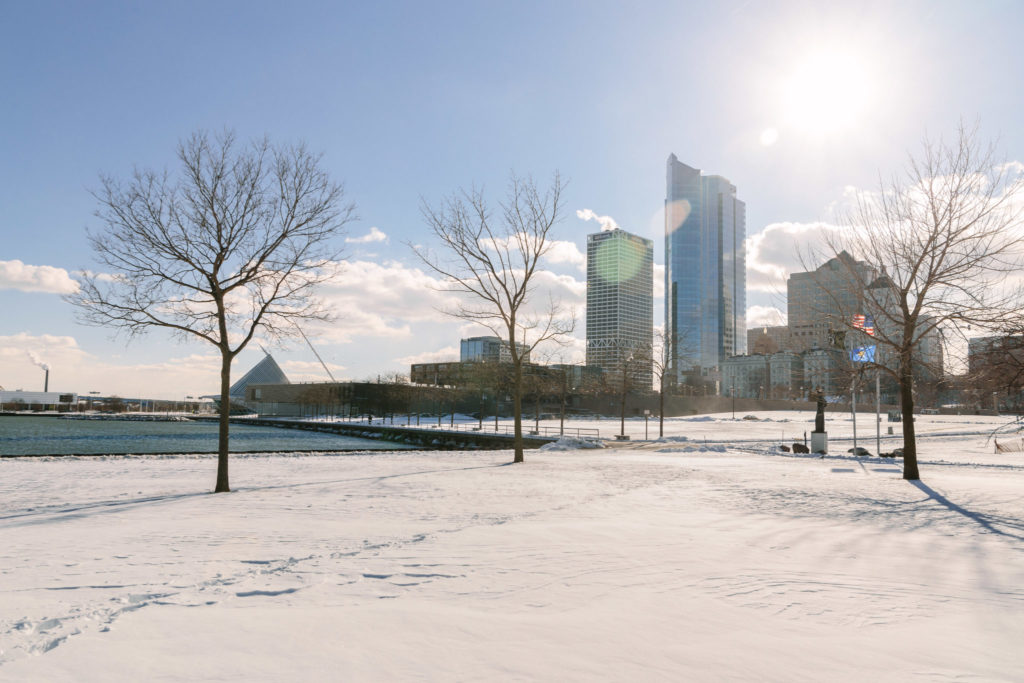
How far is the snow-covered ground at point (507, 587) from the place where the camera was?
14.6ft

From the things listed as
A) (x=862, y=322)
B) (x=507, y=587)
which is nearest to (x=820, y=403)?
(x=862, y=322)

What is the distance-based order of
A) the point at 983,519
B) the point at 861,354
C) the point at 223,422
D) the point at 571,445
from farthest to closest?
the point at 571,445
the point at 861,354
the point at 223,422
the point at 983,519

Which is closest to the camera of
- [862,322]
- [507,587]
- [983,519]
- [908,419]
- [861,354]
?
[507,587]

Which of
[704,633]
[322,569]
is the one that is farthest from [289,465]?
[704,633]

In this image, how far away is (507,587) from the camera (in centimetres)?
629

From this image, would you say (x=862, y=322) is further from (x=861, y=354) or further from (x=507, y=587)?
(x=507, y=587)

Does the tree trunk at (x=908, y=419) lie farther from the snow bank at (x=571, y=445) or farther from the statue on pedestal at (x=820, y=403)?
the snow bank at (x=571, y=445)

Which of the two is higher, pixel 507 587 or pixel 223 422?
pixel 223 422

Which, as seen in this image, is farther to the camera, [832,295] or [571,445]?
[571,445]

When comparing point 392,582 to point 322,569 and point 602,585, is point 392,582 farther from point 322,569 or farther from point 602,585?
point 602,585

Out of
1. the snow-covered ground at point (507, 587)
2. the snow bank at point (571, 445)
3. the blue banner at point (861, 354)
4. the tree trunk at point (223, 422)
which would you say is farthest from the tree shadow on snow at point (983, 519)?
the snow bank at point (571, 445)

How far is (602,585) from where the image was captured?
252 inches

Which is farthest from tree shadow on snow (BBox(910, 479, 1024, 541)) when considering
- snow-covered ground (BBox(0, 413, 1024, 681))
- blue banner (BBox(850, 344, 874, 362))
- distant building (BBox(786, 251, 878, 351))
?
blue banner (BBox(850, 344, 874, 362))

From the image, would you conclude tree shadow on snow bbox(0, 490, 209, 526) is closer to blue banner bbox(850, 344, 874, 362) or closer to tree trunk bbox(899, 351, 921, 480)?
tree trunk bbox(899, 351, 921, 480)
